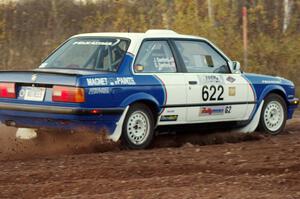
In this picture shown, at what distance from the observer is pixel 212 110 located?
10.5m

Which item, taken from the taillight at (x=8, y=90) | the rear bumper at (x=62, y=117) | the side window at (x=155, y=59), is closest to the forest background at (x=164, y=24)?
the side window at (x=155, y=59)

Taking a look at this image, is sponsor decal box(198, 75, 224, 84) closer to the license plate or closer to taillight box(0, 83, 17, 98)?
the license plate

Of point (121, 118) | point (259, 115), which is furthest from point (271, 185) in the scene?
point (259, 115)

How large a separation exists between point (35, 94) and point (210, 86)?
2.52 meters

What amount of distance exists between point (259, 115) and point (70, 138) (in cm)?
329

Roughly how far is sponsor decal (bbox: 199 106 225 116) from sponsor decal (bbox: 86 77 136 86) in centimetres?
134

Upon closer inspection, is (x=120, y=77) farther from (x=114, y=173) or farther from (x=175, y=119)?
(x=114, y=173)

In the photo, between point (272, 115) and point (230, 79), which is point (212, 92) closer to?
point (230, 79)

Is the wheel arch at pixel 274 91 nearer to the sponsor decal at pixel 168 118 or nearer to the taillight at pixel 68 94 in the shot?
the sponsor decal at pixel 168 118

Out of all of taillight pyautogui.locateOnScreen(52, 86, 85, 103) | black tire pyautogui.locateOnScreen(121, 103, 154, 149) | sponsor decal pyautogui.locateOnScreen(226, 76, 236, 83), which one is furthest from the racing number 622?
taillight pyautogui.locateOnScreen(52, 86, 85, 103)

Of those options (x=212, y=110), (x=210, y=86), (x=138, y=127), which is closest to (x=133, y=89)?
(x=138, y=127)

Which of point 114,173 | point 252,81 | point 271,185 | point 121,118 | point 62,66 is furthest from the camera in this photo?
point 252,81

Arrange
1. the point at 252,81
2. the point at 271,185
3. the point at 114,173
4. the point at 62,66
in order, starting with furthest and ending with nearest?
the point at 252,81 < the point at 62,66 < the point at 114,173 < the point at 271,185

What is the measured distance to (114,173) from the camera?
7.53 m
